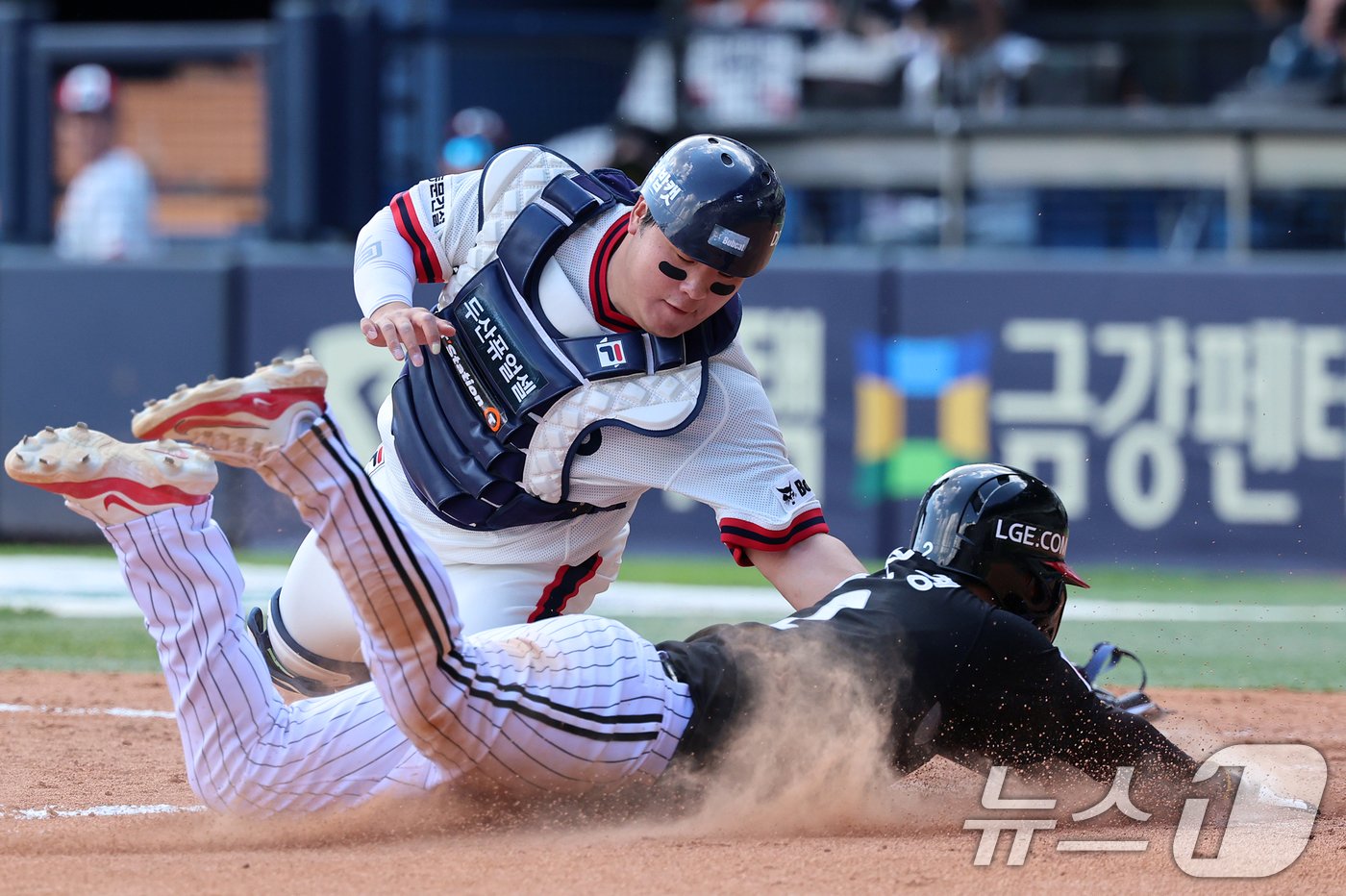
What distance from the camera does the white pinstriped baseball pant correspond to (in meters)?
3.03

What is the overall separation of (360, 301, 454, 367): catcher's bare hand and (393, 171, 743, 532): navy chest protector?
0.27 m

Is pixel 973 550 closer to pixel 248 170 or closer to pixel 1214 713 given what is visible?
pixel 1214 713

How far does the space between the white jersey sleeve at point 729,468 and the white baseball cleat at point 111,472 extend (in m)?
1.00

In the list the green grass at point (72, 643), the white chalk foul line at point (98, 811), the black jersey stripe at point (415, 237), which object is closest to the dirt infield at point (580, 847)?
the white chalk foul line at point (98, 811)

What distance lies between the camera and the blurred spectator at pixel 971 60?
34.1ft

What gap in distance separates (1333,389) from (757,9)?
17.6 feet

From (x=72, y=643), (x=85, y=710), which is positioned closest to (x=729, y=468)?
(x=85, y=710)

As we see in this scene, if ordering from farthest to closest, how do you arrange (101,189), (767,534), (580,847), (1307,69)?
1. (1307,69)
2. (101,189)
3. (767,534)
4. (580,847)

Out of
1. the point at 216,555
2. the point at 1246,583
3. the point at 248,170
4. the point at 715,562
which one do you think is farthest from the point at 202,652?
the point at 248,170

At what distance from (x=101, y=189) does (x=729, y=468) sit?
6863mm

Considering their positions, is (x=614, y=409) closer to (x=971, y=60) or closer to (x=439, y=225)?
(x=439, y=225)

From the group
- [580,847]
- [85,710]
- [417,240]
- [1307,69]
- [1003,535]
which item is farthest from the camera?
[1307,69]

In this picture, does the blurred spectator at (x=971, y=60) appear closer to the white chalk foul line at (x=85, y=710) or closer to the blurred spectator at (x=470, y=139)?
the blurred spectator at (x=470, y=139)

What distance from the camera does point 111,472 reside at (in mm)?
3119
